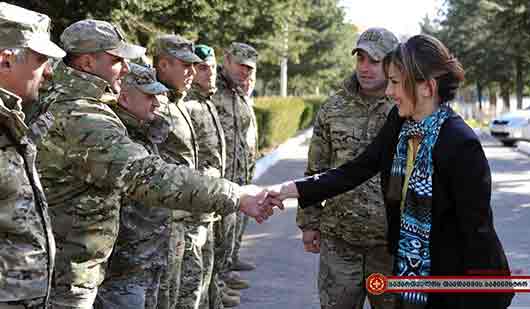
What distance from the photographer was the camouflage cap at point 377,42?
432 cm

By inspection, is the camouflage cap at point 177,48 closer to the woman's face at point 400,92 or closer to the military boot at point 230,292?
the woman's face at point 400,92

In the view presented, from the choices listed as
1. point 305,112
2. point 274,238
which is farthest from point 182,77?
point 305,112

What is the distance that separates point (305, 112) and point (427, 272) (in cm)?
3524

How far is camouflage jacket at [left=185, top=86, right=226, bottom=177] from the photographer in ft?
18.3

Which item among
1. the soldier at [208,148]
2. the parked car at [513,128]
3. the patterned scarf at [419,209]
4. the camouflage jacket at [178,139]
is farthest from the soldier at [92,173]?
the parked car at [513,128]

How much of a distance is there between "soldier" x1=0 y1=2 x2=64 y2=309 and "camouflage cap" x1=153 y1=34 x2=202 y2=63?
227cm

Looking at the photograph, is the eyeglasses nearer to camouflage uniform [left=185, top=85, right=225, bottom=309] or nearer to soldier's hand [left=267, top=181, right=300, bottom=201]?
camouflage uniform [left=185, top=85, right=225, bottom=309]

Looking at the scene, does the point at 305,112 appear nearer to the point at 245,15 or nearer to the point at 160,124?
the point at 245,15

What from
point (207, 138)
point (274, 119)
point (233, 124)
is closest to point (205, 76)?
point (207, 138)

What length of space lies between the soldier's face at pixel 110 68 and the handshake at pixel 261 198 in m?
0.79

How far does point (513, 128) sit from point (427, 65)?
73.5 ft

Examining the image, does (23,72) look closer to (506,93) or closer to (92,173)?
(92,173)

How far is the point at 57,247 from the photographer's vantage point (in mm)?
3371

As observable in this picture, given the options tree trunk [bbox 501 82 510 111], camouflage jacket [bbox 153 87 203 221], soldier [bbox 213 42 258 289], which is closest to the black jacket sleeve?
camouflage jacket [bbox 153 87 203 221]
